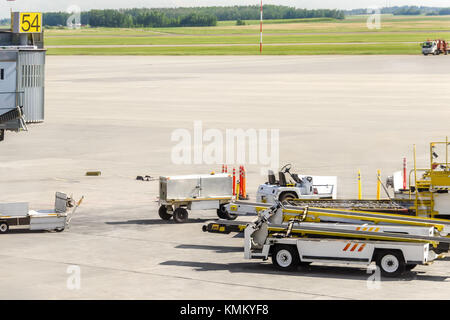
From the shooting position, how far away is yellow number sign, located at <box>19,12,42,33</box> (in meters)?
39.6

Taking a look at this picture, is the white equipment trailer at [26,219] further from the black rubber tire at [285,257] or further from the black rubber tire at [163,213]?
the black rubber tire at [285,257]

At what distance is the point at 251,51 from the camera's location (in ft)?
569

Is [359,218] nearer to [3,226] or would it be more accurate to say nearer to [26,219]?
[26,219]

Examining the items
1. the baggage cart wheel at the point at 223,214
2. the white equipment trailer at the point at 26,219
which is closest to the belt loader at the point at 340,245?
the baggage cart wheel at the point at 223,214

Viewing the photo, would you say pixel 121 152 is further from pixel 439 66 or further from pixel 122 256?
pixel 439 66

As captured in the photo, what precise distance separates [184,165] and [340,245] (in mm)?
23235

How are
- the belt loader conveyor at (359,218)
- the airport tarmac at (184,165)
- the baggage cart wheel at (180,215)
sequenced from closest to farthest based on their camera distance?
the airport tarmac at (184,165)
the belt loader conveyor at (359,218)
the baggage cart wheel at (180,215)

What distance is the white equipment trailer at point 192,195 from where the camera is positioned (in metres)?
33.3

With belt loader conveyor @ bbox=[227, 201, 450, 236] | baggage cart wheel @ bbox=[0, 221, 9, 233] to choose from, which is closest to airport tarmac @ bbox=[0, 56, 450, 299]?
baggage cart wheel @ bbox=[0, 221, 9, 233]

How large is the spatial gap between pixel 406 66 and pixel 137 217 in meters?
94.6

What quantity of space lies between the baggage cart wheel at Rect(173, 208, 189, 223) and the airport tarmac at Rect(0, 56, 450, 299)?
0.34m

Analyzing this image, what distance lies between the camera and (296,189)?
3450 cm
